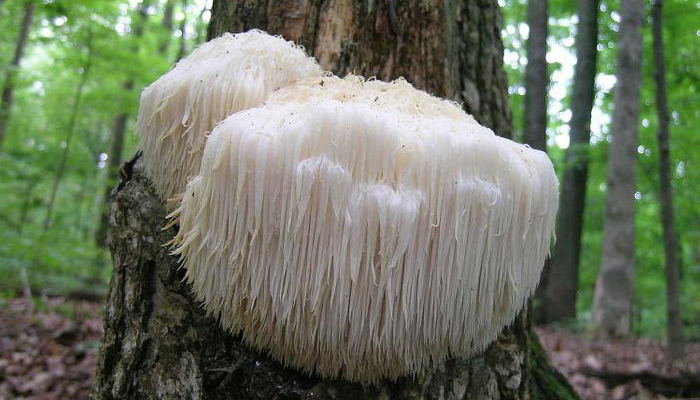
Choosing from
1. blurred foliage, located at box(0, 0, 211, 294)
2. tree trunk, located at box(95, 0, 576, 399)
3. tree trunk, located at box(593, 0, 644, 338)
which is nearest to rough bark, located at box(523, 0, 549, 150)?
tree trunk, located at box(593, 0, 644, 338)

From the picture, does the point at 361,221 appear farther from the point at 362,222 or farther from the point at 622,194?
the point at 622,194

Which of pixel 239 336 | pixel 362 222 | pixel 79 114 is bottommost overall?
pixel 239 336

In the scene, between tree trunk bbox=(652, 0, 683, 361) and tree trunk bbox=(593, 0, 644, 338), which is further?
tree trunk bbox=(593, 0, 644, 338)

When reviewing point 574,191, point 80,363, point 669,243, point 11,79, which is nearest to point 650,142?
point 574,191

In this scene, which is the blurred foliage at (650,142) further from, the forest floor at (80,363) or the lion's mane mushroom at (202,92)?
the lion's mane mushroom at (202,92)

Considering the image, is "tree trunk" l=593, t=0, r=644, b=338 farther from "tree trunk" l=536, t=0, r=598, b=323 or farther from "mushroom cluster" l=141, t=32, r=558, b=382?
"mushroom cluster" l=141, t=32, r=558, b=382

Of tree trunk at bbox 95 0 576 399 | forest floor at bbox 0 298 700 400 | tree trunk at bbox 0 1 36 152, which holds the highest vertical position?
tree trunk at bbox 0 1 36 152

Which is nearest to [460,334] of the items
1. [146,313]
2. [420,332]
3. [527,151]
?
[420,332]
